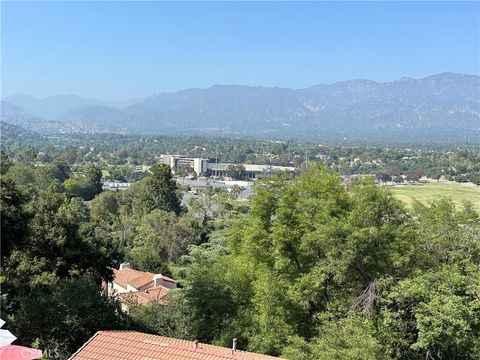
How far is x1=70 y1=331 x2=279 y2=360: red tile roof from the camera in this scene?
901 cm

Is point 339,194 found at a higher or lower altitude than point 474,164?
higher

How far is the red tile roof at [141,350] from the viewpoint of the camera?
901 centimetres

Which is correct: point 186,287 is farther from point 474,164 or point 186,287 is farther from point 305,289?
point 474,164

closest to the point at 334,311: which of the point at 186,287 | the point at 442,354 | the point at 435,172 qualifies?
the point at 442,354

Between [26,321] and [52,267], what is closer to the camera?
[26,321]

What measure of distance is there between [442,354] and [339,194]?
3987 millimetres

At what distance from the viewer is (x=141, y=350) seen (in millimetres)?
9281

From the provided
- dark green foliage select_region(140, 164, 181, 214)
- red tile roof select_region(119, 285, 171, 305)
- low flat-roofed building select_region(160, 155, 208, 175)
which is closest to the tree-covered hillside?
red tile roof select_region(119, 285, 171, 305)

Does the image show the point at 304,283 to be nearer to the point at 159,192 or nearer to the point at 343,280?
the point at 343,280

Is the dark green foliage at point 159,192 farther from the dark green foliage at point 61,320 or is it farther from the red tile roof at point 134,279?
the dark green foliage at point 61,320

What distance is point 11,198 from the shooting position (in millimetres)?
10375

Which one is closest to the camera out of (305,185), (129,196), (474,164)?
(305,185)

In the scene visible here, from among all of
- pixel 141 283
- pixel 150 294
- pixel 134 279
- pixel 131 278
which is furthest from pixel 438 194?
pixel 150 294

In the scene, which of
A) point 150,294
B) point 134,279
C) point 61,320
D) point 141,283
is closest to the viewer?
point 61,320
